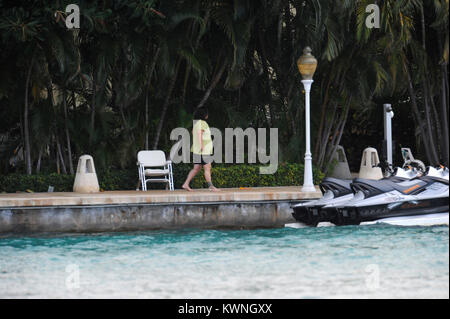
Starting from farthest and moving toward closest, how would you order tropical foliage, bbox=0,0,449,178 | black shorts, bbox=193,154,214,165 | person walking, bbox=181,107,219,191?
tropical foliage, bbox=0,0,449,178, black shorts, bbox=193,154,214,165, person walking, bbox=181,107,219,191

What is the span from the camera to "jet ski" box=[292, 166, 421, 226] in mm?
15086

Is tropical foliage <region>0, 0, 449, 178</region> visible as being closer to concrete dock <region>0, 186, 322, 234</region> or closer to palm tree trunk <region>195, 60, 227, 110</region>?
palm tree trunk <region>195, 60, 227, 110</region>

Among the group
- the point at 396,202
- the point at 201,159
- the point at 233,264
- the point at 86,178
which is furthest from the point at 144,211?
the point at 396,202

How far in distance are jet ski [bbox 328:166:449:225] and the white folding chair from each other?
4367mm

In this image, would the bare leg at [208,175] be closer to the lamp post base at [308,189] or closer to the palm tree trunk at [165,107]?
the lamp post base at [308,189]

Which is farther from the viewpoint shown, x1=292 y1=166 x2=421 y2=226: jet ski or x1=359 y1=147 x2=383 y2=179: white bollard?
x1=359 y1=147 x2=383 y2=179: white bollard

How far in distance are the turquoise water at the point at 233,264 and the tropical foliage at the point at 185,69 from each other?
4294 millimetres

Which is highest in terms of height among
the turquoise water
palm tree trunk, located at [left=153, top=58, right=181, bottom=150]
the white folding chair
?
palm tree trunk, located at [left=153, top=58, right=181, bottom=150]

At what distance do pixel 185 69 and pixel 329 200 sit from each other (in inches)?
242

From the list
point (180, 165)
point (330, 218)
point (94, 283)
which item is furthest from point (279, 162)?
point (94, 283)

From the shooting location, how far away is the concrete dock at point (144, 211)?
15.1 metres

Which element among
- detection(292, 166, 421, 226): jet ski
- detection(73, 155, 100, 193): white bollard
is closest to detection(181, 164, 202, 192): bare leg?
detection(73, 155, 100, 193): white bollard

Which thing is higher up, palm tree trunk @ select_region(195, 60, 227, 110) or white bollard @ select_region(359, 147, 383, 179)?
palm tree trunk @ select_region(195, 60, 227, 110)

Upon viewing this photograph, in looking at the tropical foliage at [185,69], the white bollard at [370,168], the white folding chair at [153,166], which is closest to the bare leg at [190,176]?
the white folding chair at [153,166]
